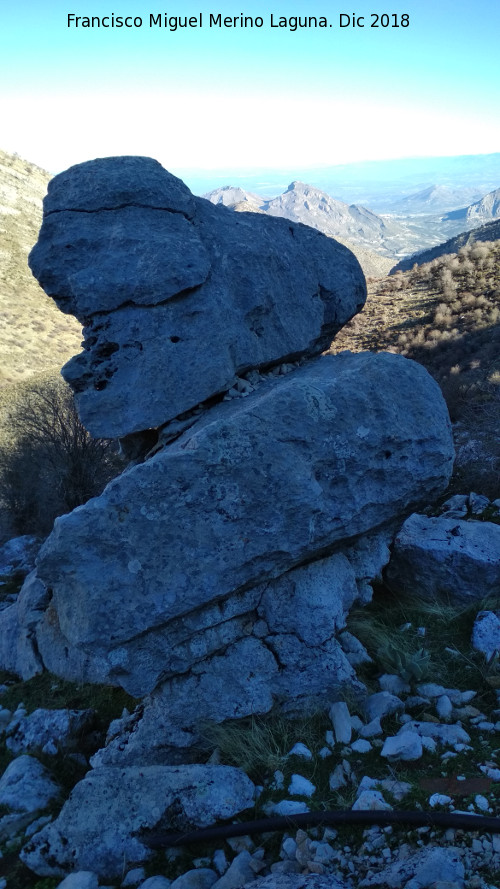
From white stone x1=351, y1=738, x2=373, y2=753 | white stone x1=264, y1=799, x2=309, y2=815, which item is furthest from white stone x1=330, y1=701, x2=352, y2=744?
white stone x1=264, y1=799, x2=309, y2=815

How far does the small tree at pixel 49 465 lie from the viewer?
14.8m

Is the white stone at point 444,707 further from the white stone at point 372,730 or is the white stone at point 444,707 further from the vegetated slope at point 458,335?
the vegetated slope at point 458,335

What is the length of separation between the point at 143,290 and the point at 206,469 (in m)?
1.94

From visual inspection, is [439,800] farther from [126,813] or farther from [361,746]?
[126,813]

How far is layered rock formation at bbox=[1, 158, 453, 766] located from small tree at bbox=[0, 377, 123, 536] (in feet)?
28.6

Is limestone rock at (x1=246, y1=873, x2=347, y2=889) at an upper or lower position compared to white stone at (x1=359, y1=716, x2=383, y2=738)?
upper

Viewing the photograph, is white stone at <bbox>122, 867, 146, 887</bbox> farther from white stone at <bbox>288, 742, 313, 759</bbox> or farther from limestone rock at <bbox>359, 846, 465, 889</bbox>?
limestone rock at <bbox>359, 846, 465, 889</bbox>

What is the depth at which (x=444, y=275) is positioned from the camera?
2286cm

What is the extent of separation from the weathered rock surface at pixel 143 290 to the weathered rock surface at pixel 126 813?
2990 mm

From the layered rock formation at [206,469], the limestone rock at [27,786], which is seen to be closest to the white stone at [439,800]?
the layered rock formation at [206,469]

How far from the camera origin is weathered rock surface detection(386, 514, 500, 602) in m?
6.27

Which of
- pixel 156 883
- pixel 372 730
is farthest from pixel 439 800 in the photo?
pixel 156 883

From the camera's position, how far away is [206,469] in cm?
466

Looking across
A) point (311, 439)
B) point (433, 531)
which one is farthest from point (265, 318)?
point (433, 531)
